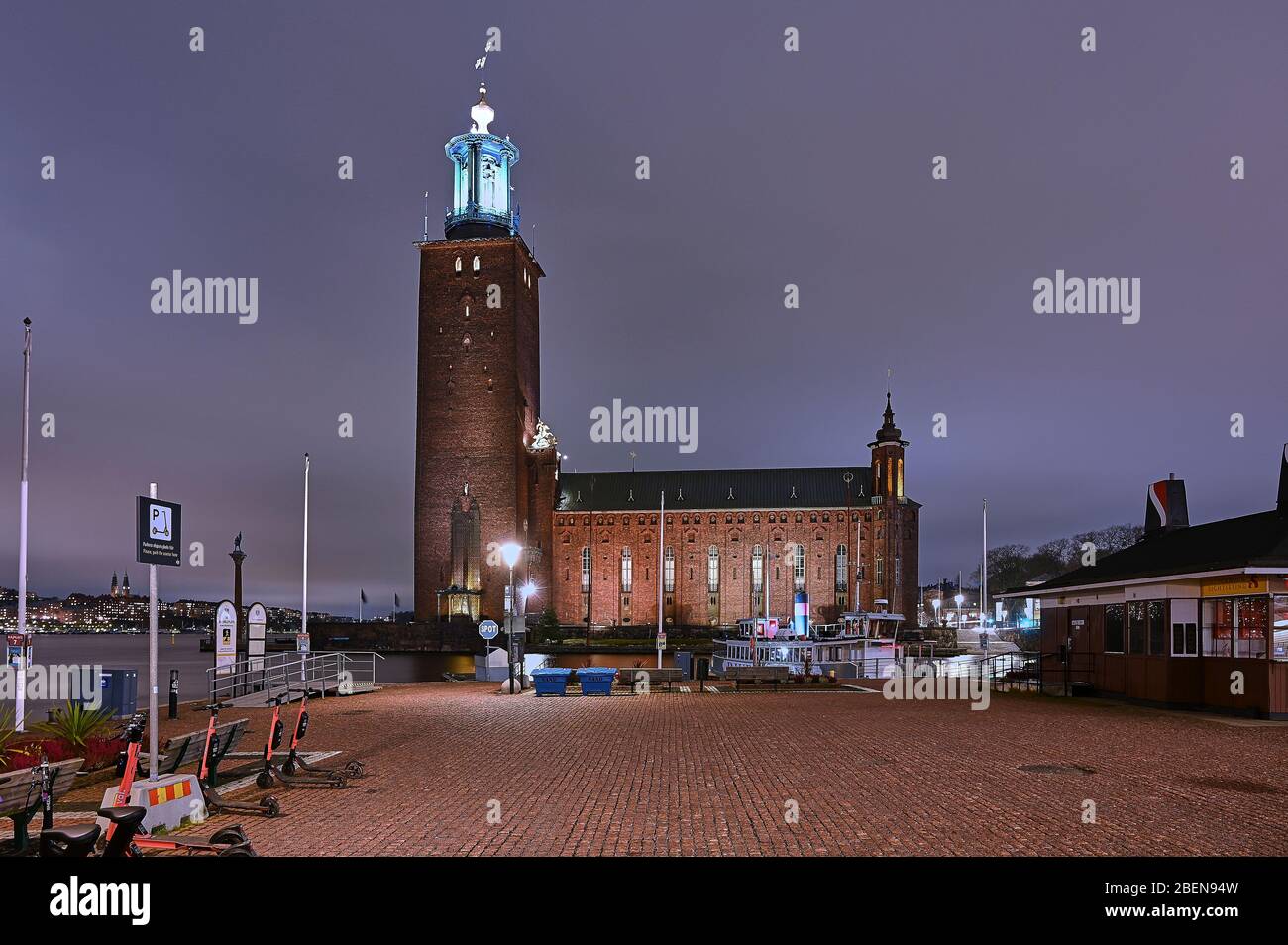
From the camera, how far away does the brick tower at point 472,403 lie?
91.1 metres

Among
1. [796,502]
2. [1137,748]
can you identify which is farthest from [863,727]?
[796,502]

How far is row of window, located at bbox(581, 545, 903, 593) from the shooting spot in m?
101

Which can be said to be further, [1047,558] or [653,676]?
[1047,558]

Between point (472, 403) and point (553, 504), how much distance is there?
15.4m

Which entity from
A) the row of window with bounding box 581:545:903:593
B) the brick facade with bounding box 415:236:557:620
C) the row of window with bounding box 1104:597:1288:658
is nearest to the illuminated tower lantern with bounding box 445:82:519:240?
the brick facade with bounding box 415:236:557:620

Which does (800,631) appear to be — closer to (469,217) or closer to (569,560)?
(569,560)

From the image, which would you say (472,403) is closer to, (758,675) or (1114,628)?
(758,675)

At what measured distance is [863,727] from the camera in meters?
20.9

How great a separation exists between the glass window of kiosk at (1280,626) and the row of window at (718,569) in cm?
7853

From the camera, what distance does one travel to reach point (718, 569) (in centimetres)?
10325

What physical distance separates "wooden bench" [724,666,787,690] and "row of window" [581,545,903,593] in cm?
6453

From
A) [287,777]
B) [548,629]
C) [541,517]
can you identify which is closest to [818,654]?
[287,777]
